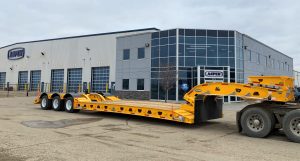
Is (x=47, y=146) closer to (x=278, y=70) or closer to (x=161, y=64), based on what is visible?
(x=161, y=64)

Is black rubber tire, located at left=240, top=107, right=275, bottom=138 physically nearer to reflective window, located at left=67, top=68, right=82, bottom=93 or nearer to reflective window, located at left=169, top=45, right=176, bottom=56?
reflective window, located at left=169, top=45, right=176, bottom=56

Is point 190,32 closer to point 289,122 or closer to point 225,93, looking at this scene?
point 225,93

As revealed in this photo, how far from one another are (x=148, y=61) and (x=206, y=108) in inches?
923

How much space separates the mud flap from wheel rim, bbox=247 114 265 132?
2.20 m

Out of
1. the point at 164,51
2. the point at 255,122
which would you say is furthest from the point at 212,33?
the point at 255,122

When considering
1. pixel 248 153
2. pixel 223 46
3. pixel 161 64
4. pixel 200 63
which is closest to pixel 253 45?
pixel 223 46

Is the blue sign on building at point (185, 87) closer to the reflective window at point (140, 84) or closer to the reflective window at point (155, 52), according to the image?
the reflective window at point (155, 52)

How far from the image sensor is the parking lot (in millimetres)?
6777

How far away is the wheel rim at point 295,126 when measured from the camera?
8901mm

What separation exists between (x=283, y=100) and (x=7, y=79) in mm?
58400

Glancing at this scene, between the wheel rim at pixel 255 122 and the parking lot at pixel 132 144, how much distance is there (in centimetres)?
48

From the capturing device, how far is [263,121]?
31.7ft

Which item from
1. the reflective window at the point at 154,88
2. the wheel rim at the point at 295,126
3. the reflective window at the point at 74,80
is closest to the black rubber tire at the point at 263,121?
the wheel rim at the point at 295,126

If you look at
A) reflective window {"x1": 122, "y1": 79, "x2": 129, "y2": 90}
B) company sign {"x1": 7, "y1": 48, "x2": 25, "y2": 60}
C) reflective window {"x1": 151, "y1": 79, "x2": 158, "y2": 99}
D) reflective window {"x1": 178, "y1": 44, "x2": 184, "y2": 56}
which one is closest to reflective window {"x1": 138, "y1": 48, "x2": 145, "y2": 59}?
reflective window {"x1": 151, "y1": 79, "x2": 158, "y2": 99}
